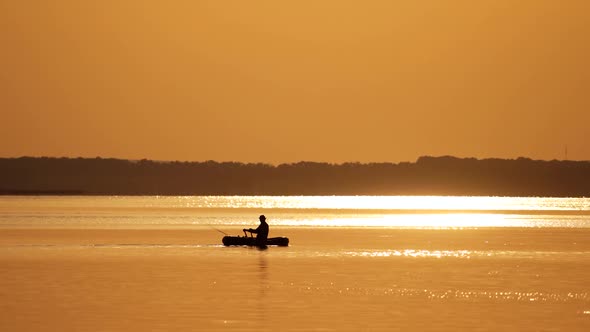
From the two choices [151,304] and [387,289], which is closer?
[151,304]

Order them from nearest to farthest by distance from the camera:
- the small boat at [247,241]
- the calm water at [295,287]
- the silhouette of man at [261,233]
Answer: the calm water at [295,287] → the silhouette of man at [261,233] → the small boat at [247,241]

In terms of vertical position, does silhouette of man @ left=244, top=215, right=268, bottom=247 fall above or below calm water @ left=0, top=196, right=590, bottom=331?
above

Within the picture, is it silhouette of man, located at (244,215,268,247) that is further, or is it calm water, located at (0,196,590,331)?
silhouette of man, located at (244,215,268,247)

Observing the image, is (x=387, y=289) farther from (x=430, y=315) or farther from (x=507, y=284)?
(x=430, y=315)

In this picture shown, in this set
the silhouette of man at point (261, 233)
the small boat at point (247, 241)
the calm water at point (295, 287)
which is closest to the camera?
the calm water at point (295, 287)

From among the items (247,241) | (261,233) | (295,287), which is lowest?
(295,287)

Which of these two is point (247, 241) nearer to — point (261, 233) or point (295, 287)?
point (261, 233)

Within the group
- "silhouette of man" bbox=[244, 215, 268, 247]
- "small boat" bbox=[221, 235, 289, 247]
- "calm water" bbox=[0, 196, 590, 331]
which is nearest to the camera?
"calm water" bbox=[0, 196, 590, 331]

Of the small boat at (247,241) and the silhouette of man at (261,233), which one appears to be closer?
the silhouette of man at (261,233)

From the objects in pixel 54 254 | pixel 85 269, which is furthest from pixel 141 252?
pixel 85 269

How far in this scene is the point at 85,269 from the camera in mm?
55188

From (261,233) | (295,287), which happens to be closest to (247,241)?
(261,233)

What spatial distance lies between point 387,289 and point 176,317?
36.9ft

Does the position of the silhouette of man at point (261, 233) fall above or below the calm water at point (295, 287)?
above
